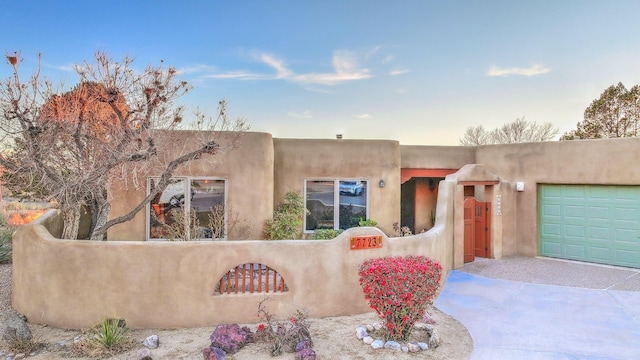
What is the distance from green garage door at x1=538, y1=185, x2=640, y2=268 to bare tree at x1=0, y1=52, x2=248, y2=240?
11857mm

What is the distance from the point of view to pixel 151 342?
6254 mm

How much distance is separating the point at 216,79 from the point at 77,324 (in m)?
10.1

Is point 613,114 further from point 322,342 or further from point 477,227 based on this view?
point 322,342

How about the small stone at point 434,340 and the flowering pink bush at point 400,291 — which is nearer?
the flowering pink bush at point 400,291

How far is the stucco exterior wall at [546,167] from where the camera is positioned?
11781mm

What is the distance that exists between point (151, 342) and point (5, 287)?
5.98m

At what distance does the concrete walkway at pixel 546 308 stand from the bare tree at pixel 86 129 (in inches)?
273

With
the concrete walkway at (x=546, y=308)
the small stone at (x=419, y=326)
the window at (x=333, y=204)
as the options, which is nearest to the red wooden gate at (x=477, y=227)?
the concrete walkway at (x=546, y=308)

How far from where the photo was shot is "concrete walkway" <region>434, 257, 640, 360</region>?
6.23 meters

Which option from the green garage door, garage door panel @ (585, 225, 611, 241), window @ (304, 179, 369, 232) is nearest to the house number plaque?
window @ (304, 179, 369, 232)

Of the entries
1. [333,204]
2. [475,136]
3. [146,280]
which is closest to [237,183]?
[333,204]

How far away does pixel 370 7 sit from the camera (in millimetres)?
13492

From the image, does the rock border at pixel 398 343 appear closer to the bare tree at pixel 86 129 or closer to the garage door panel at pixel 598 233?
the bare tree at pixel 86 129

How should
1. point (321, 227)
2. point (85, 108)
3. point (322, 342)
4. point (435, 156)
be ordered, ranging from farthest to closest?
point (435, 156), point (321, 227), point (85, 108), point (322, 342)
